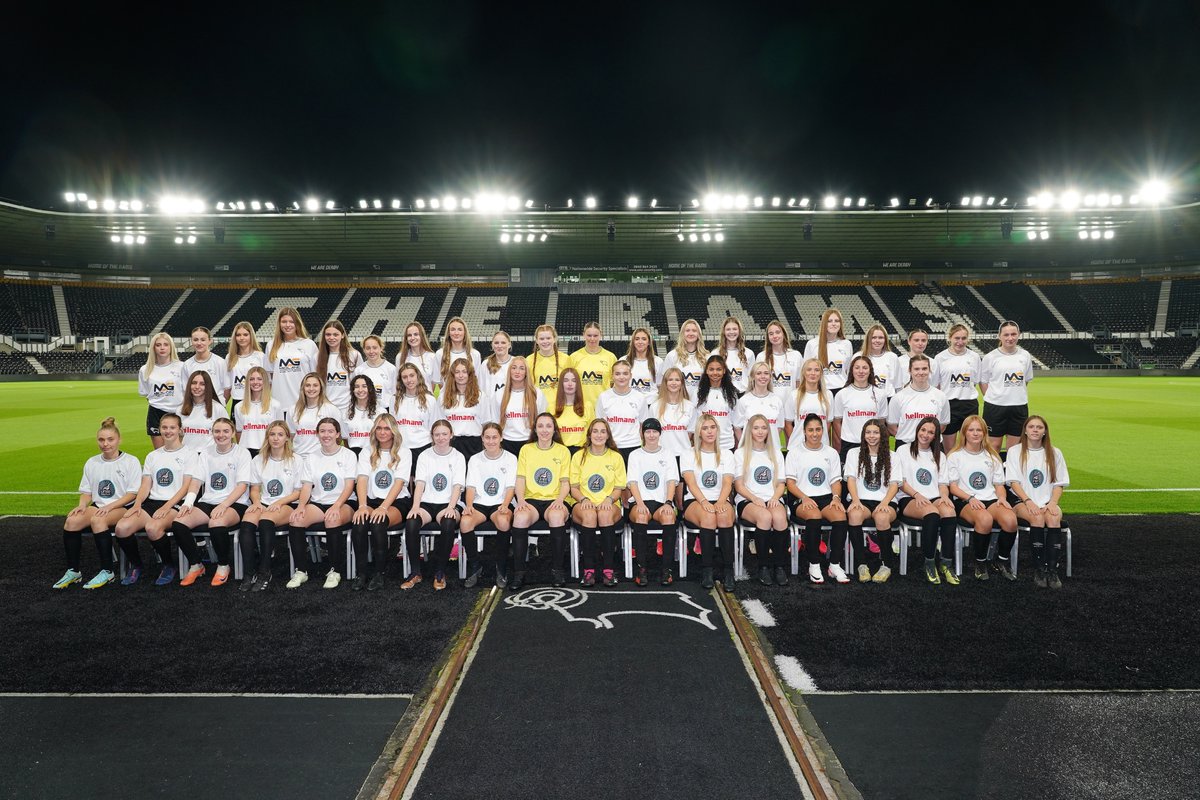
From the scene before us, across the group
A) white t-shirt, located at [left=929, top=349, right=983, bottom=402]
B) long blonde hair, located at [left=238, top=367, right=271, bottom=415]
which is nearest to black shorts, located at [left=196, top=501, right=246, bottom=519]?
long blonde hair, located at [left=238, top=367, right=271, bottom=415]

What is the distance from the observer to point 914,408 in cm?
677

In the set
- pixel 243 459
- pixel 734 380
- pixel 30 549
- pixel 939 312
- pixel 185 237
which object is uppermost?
pixel 185 237

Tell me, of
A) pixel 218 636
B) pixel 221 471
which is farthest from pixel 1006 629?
pixel 221 471

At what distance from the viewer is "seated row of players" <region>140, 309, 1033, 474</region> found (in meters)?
6.62

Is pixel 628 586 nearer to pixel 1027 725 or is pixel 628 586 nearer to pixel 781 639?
pixel 781 639

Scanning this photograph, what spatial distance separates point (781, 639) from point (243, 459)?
4.99 m

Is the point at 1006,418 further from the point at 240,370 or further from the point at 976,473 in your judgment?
the point at 240,370

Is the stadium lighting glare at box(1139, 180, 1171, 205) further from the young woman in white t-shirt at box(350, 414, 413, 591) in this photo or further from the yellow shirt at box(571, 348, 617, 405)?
the young woman in white t-shirt at box(350, 414, 413, 591)

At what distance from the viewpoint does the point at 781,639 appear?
4.53m

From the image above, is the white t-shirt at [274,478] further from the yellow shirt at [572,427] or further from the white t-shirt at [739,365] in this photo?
the white t-shirt at [739,365]

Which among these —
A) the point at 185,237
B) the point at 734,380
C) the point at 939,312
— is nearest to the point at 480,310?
the point at 185,237

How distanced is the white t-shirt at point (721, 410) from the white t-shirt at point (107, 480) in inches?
217

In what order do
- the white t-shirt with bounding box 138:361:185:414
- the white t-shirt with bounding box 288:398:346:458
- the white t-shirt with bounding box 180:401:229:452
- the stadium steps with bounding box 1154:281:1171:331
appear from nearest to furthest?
the white t-shirt with bounding box 288:398:346:458 → the white t-shirt with bounding box 180:401:229:452 → the white t-shirt with bounding box 138:361:185:414 → the stadium steps with bounding box 1154:281:1171:331

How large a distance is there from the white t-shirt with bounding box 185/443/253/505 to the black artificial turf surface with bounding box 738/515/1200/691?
469cm
